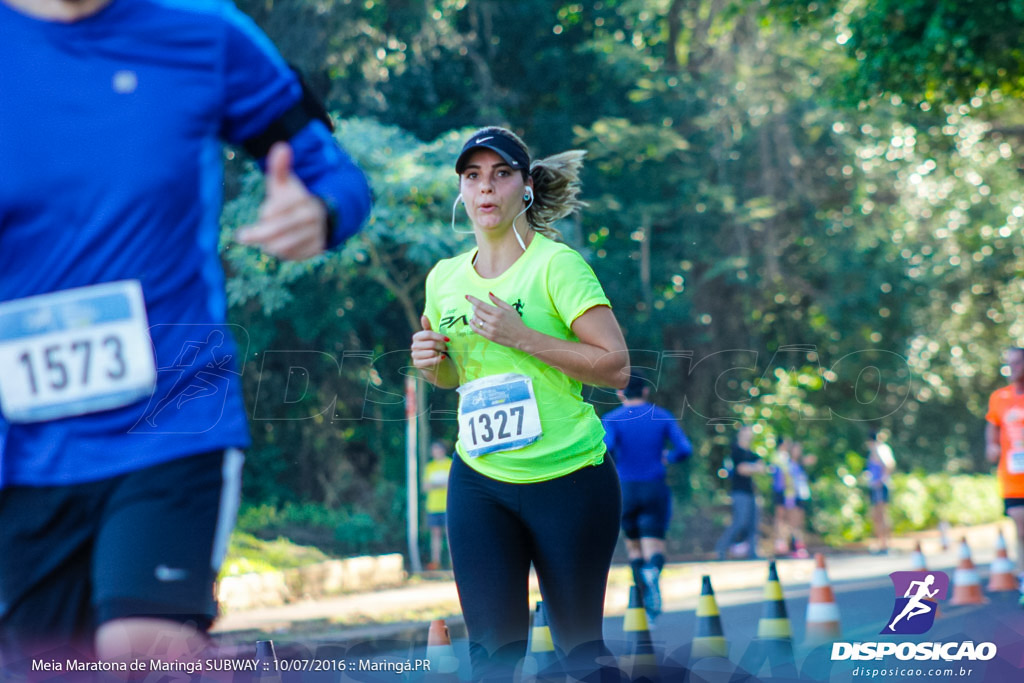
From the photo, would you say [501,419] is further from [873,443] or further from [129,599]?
[873,443]

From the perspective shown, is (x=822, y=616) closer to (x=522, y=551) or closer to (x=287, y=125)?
(x=522, y=551)

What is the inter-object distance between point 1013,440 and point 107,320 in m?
8.26

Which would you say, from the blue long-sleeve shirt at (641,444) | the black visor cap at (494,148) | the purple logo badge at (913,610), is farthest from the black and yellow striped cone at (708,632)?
the blue long-sleeve shirt at (641,444)

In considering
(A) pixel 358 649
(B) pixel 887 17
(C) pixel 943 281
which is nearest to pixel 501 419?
(A) pixel 358 649

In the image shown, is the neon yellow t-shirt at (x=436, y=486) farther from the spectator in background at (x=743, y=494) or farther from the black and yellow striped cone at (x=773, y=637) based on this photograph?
the black and yellow striped cone at (x=773, y=637)

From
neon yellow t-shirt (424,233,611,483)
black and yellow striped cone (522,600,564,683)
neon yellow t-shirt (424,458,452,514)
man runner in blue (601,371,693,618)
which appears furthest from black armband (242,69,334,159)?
neon yellow t-shirt (424,458,452,514)

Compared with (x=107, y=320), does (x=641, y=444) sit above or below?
below

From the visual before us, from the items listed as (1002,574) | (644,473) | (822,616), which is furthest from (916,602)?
(1002,574)

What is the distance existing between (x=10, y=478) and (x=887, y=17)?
1277cm

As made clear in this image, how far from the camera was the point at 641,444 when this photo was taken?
399 inches

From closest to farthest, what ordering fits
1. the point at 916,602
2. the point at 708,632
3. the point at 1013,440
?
the point at 916,602, the point at 708,632, the point at 1013,440

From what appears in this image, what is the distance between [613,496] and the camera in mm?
3895

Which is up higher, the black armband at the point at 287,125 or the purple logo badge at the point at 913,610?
the black armband at the point at 287,125

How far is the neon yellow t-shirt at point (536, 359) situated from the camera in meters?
3.85
